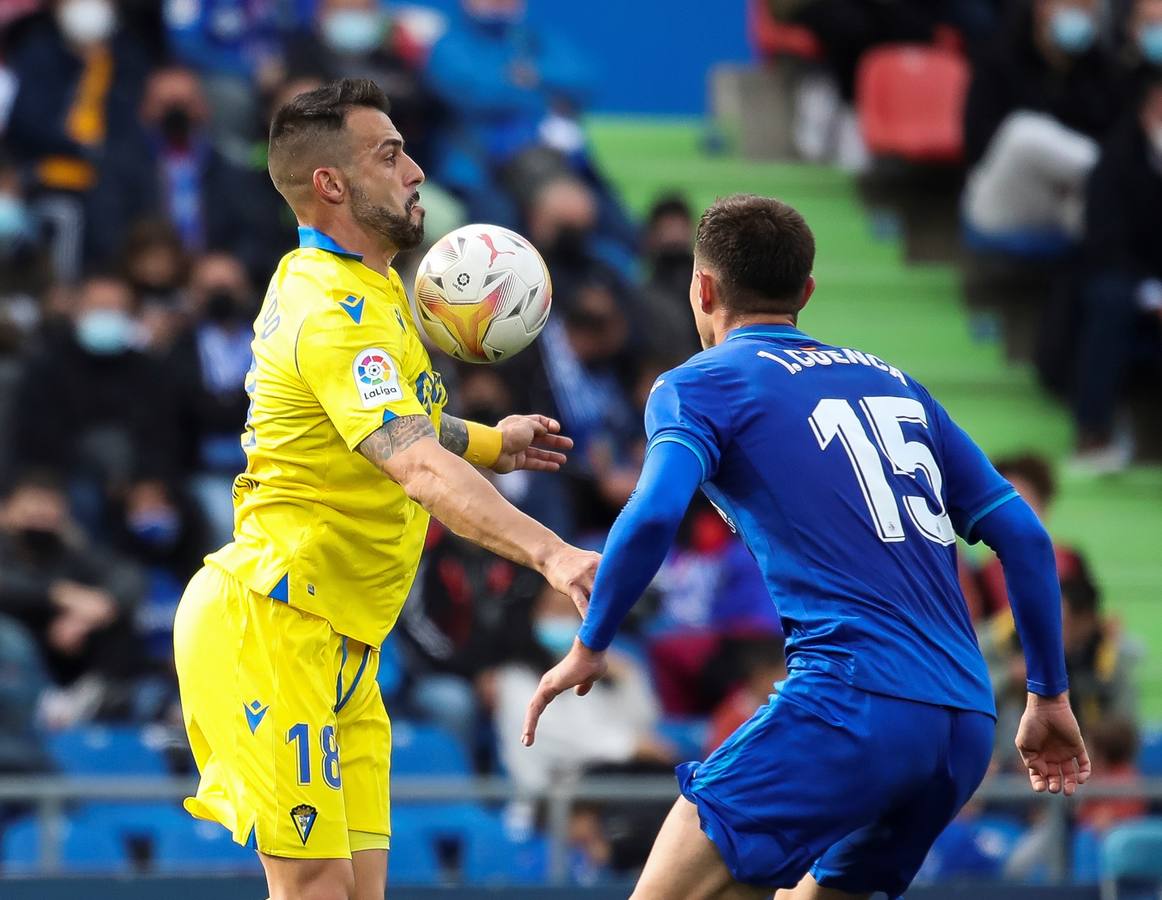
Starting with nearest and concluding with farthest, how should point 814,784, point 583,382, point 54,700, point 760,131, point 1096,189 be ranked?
point 814,784 → point 54,700 → point 583,382 → point 1096,189 → point 760,131

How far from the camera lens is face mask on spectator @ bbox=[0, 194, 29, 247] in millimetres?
10484

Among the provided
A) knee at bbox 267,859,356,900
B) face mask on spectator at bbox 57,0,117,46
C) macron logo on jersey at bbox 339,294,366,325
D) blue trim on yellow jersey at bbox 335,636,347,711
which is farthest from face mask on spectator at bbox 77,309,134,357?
knee at bbox 267,859,356,900

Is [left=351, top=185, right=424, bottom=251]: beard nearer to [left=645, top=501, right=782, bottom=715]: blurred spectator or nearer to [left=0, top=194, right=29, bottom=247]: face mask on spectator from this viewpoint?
[left=645, top=501, right=782, bottom=715]: blurred spectator

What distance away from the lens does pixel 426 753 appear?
873 centimetres

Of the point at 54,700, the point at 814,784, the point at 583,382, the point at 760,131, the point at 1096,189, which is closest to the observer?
the point at 814,784

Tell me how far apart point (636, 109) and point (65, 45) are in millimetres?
4603

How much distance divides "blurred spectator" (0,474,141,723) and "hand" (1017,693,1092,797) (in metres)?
4.89

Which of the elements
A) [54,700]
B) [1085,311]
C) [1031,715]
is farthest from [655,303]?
[1031,715]

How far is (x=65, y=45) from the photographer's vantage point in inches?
450

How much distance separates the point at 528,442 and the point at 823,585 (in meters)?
1.15

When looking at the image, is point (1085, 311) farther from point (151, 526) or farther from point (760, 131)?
point (151, 526)

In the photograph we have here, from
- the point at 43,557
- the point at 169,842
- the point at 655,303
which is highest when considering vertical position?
the point at 655,303

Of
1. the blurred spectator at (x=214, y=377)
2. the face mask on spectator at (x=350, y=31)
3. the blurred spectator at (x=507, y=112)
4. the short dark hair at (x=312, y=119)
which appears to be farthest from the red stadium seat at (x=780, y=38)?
the short dark hair at (x=312, y=119)

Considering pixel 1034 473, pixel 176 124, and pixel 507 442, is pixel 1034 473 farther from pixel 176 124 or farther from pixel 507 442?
pixel 507 442
